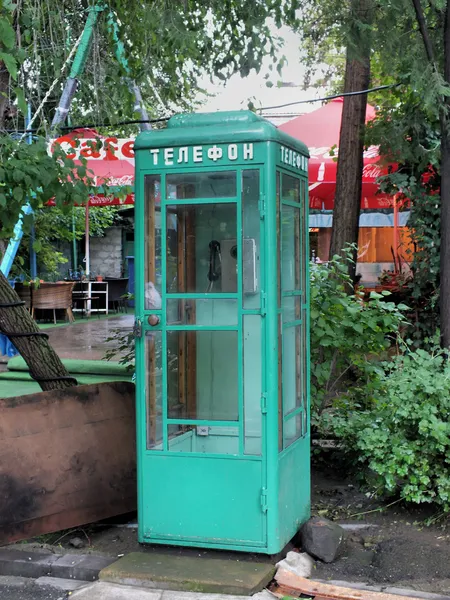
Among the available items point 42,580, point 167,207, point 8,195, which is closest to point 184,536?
point 42,580

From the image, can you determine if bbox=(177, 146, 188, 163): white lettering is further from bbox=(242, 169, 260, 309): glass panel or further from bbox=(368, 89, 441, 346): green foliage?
bbox=(368, 89, 441, 346): green foliage

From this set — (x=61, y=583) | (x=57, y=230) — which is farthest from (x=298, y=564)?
(x=57, y=230)

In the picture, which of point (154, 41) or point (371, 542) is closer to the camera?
point (371, 542)

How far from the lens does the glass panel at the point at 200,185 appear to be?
161 inches

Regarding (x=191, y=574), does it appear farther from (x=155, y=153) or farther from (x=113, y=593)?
(x=155, y=153)

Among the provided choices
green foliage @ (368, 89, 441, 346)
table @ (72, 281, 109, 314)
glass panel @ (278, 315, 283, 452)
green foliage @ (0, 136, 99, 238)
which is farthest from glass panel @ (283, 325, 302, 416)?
table @ (72, 281, 109, 314)

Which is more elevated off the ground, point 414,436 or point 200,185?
point 200,185

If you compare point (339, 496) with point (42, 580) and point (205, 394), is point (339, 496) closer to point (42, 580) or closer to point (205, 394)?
point (205, 394)

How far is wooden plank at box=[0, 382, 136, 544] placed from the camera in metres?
4.34

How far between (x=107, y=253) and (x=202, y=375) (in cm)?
2053

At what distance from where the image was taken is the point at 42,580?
3951 millimetres

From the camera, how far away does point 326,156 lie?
9.39m

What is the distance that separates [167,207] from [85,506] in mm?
2051

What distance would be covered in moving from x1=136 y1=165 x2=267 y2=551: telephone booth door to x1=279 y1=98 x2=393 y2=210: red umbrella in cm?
460
